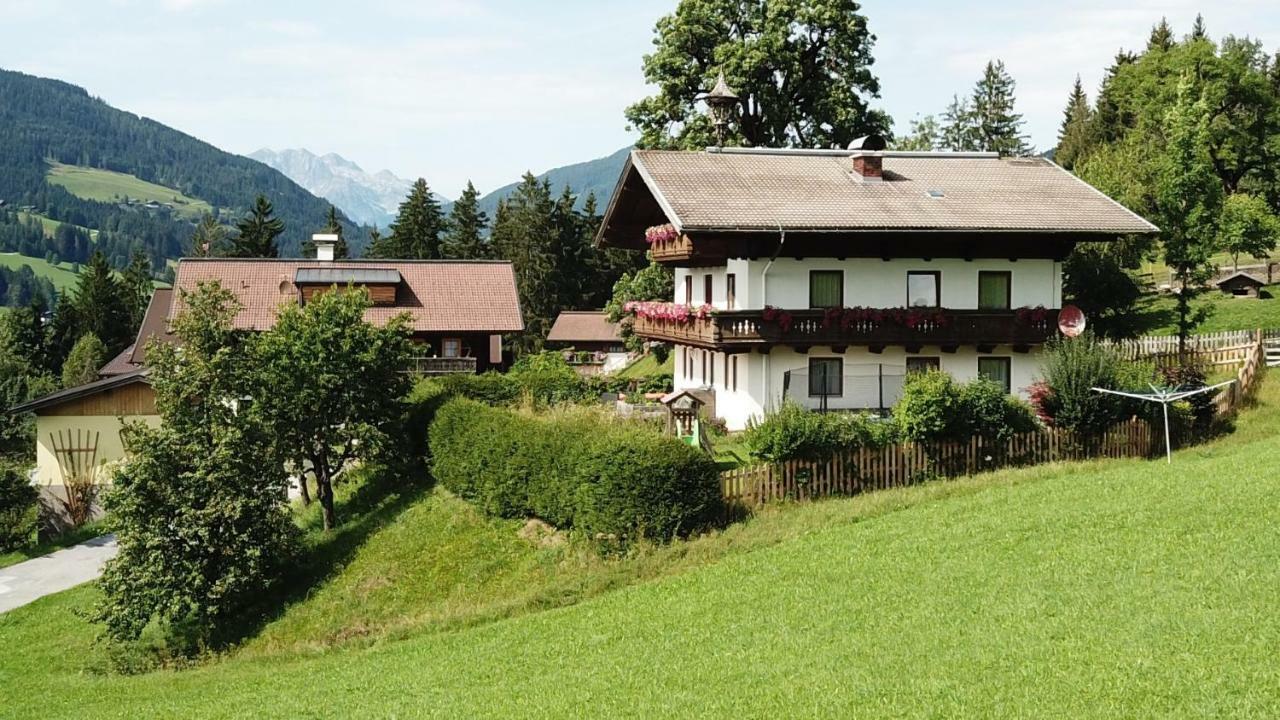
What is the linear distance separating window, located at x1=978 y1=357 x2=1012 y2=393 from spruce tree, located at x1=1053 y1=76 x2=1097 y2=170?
53.5 m

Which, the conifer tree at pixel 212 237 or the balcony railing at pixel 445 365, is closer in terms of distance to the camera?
the balcony railing at pixel 445 365

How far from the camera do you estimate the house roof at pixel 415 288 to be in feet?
170

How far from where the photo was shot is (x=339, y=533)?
29062mm

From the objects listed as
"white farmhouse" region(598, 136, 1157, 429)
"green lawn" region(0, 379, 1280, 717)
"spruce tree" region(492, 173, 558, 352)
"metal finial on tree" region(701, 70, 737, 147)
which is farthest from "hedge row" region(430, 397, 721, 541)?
"spruce tree" region(492, 173, 558, 352)

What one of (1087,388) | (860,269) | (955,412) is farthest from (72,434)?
(1087,388)

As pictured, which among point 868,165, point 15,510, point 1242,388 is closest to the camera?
point 1242,388

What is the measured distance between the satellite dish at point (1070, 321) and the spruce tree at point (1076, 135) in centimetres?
5386

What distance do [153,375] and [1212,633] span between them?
23463 mm

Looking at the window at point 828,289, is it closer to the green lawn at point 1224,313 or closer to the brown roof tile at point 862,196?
the brown roof tile at point 862,196

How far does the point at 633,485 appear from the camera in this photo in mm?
22516

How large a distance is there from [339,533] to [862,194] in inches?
660

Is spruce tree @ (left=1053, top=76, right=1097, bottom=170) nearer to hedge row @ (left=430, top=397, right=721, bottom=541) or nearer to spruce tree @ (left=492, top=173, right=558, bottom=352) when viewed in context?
spruce tree @ (left=492, top=173, right=558, bottom=352)

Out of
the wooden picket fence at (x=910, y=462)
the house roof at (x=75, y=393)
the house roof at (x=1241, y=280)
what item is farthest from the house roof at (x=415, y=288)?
the house roof at (x=1241, y=280)

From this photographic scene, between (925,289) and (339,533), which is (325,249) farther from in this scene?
(925,289)
